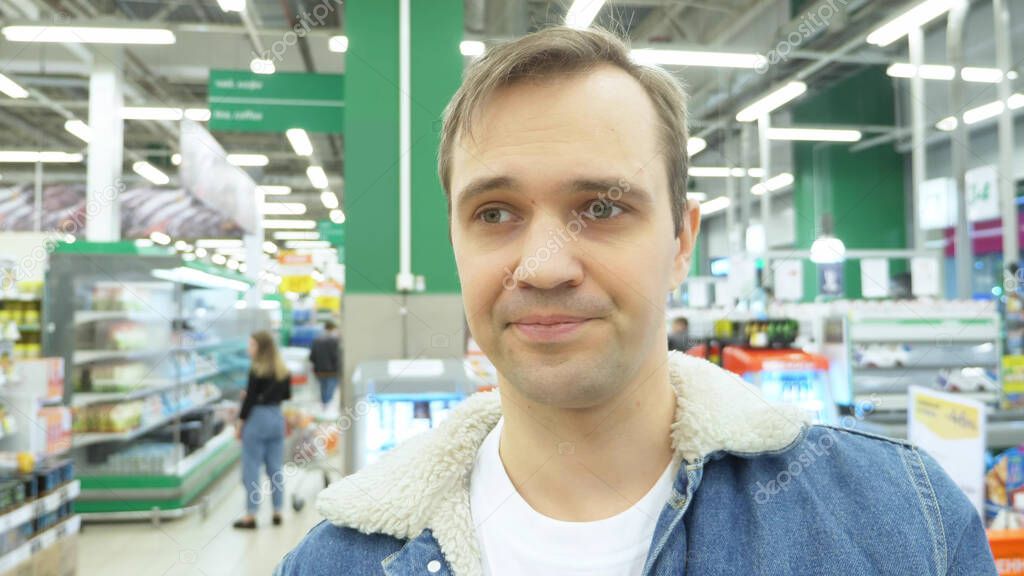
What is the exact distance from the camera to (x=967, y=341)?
15.7 ft

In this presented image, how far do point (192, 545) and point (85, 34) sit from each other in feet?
17.1

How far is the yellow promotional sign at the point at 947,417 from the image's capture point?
2510 millimetres

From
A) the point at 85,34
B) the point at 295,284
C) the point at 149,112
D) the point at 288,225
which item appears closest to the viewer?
the point at 85,34

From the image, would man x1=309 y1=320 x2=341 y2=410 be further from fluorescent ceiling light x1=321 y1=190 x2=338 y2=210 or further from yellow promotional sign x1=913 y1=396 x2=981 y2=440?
fluorescent ceiling light x1=321 y1=190 x2=338 y2=210

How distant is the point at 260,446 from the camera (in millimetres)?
6387

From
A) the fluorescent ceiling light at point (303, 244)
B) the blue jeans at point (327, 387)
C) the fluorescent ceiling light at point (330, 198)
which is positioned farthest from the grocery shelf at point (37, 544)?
the fluorescent ceiling light at point (303, 244)

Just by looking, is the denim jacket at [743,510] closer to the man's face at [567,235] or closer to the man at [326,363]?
the man's face at [567,235]

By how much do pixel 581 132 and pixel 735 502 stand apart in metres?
0.60

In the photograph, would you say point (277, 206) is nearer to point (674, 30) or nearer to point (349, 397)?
point (674, 30)

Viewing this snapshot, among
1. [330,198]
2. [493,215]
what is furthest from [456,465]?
[330,198]

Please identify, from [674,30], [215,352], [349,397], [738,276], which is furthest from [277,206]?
[349,397]

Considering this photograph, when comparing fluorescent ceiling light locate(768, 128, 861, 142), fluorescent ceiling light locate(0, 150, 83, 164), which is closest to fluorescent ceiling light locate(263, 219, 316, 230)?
fluorescent ceiling light locate(0, 150, 83, 164)

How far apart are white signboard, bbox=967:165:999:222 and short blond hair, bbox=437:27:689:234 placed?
6.30 meters

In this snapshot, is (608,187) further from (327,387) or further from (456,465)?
(327,387)
